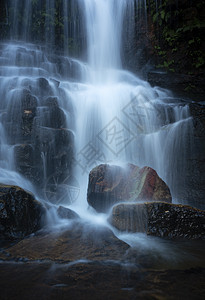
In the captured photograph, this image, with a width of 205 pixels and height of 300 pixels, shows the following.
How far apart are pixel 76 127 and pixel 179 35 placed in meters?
10.6

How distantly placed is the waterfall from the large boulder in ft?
3.28

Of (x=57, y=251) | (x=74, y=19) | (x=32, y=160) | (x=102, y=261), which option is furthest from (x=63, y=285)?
(x=74, y=19)

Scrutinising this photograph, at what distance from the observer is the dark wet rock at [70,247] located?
287cm

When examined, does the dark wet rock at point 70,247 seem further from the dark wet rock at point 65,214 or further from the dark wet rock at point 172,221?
the dark wet rock at point 172,221

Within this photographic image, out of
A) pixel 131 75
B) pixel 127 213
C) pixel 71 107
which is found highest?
pixel 131 75

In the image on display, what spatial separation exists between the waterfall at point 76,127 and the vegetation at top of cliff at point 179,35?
234 cm

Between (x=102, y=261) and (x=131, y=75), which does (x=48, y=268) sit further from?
(x=131, y=75)

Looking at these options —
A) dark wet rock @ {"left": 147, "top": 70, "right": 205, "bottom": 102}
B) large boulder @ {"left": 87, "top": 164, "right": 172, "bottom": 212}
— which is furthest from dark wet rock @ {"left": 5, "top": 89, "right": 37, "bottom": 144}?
dark wet rock @ {"left": 147, "top": 70, "right": 205, "bottom": 102}

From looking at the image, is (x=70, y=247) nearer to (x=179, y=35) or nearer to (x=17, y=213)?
(x=17, y=213)

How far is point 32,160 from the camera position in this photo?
643 centimetres

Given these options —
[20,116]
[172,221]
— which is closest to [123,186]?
[172,221]

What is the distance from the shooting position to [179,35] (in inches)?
518

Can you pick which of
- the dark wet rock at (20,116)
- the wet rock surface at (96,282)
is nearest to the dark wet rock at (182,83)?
the dark wet rock at (20,116)

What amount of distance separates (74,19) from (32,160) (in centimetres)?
1845
